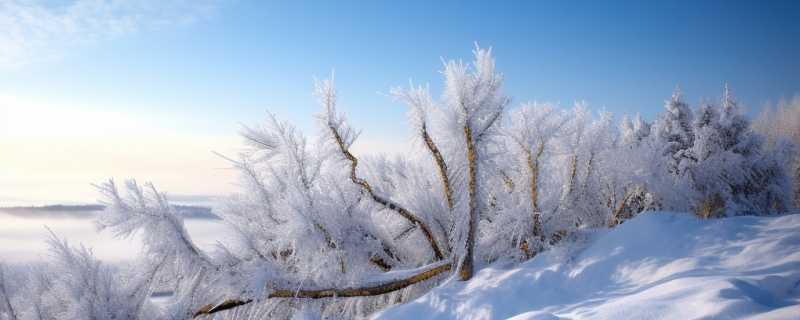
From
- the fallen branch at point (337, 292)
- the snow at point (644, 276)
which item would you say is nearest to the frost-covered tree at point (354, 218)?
the fallen branch at point (337, 292)

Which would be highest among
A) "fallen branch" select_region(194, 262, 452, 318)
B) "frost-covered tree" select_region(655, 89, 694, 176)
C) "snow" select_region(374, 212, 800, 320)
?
"frost-covered tree" select_region(655, 89, 694, 176)

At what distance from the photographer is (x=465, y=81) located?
5441mm

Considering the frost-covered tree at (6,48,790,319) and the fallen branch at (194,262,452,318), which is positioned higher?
the frost-covered tree at (6,48,790,319)

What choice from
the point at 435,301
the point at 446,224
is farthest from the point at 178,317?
the point at 446,224

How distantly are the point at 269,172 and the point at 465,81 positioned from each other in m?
3.32

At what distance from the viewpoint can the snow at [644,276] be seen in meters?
3.00

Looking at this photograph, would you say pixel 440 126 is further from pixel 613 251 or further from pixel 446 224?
pixel 613 251

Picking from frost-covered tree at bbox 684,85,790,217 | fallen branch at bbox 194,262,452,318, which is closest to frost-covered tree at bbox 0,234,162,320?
fallen branch at bbox 194,262,452,318

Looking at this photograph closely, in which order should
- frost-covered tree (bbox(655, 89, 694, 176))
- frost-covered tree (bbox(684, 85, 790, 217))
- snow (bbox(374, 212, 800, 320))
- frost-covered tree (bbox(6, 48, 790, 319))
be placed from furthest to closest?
frost-covered tree (bbox(655, 89, 694, 176)) → frost-covered tree (bbox(684, 85, 790, 217)) → frost-covered tree (bbox(6, 48, 790, 319)) → snow (bbox(374, 212, 800, 320))

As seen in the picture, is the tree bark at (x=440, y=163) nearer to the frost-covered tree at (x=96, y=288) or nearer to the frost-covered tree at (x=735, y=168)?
the frost-covered tree at (x=96, y=288)

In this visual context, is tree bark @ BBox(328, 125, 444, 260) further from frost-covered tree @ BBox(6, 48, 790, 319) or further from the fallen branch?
the fallen branch

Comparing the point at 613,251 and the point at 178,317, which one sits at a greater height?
the point at 613,251

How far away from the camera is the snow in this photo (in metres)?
3.00

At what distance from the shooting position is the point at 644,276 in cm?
425
